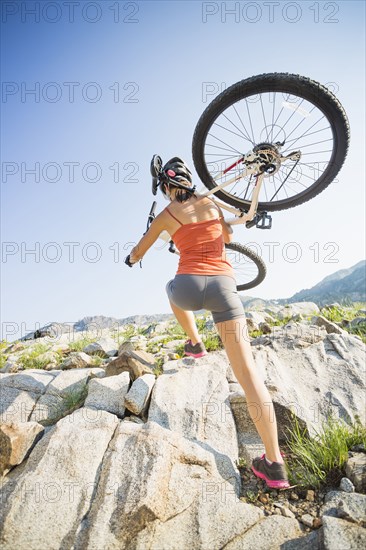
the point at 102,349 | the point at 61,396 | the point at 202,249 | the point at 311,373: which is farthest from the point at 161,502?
the point at 102,349

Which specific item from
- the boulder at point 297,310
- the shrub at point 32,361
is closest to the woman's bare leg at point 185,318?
the shrub at point 32,361

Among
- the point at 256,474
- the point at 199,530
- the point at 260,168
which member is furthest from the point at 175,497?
the point at 260,168

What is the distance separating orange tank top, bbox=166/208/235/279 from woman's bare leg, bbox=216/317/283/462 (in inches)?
20.8

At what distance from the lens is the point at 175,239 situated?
2.90 meters

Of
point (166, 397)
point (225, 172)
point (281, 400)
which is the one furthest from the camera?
point (225, 172)

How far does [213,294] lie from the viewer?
252cm

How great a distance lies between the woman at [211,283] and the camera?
7.26ft

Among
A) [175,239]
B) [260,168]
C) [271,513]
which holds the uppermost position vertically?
[260,168]

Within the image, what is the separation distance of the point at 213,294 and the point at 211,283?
10cm

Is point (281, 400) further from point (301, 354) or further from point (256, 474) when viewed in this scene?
point (301, 354)

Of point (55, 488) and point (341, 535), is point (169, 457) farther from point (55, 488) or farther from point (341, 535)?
point (341, 535)

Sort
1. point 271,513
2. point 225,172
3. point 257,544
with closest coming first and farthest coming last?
point 257,544, point 271,513, point 225,172

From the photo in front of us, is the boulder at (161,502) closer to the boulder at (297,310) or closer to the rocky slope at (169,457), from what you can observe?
the rocky slope at (169,457)

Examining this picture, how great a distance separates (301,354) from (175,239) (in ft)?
8.13
